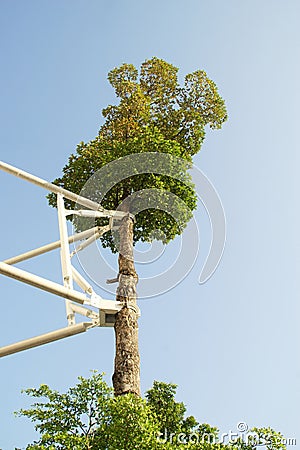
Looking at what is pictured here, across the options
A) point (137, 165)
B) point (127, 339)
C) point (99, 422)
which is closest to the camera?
point (99, 422)

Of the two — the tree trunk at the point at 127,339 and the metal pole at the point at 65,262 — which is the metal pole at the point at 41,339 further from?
the tree trunk at the point at 127,339

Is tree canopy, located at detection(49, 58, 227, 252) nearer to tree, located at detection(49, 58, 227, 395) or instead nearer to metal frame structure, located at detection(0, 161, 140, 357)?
tree, located at detection(49, 58, 227, 395)

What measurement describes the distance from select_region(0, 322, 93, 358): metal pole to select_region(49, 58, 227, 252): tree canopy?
238 centimetres

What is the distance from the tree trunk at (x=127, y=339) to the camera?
4.97 meters

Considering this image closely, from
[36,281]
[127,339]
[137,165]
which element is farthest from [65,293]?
[137,165]

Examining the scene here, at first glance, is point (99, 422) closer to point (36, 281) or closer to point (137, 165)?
point (36, 281)

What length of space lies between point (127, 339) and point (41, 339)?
1.32 m

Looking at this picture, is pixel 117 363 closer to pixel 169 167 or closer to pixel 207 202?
pixel 207 202

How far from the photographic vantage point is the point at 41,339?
4.04m

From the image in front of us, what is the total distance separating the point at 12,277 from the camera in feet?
12.4

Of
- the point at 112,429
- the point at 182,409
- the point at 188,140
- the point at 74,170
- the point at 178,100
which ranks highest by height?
the point at 178,100

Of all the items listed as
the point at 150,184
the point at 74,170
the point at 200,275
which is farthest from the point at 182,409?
the point at 74,170

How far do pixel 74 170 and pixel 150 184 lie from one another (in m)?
1.16

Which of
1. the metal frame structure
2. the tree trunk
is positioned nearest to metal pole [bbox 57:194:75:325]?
the metal frame structure
